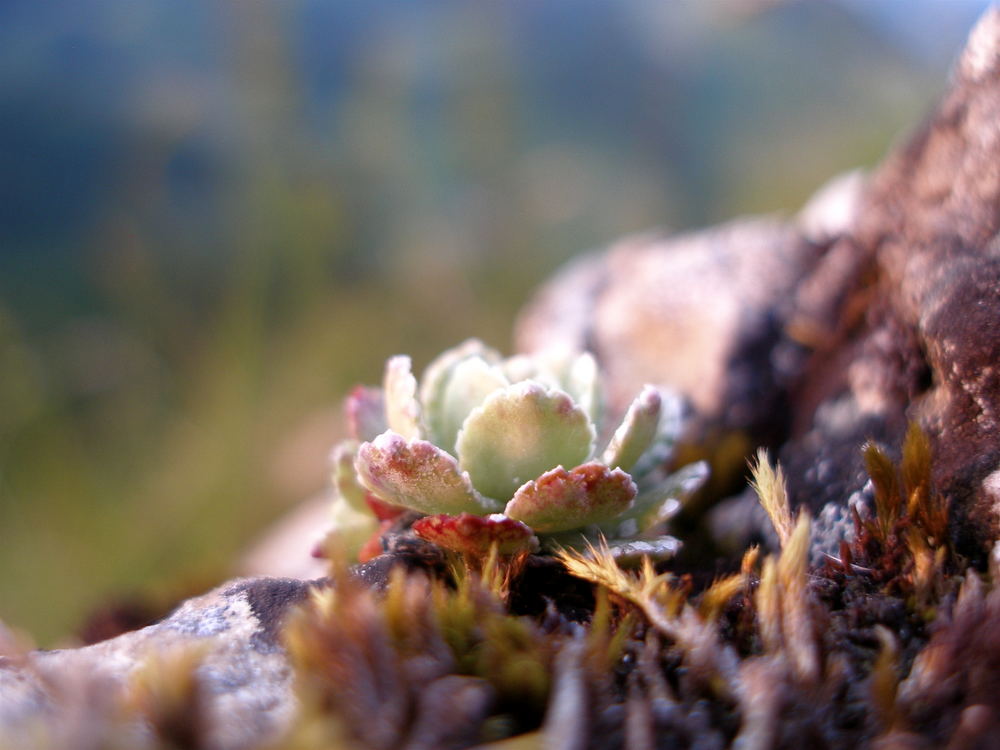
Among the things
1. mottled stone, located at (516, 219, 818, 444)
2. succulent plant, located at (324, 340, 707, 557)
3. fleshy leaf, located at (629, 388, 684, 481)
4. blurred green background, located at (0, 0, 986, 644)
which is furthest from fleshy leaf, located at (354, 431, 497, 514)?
blurred green background, located at (0, 0, 986, 644)

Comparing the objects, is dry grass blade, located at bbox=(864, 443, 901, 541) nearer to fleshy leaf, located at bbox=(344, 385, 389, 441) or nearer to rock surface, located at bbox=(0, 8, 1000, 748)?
rock surface, located at bbox=(0, 8, 1000, 748)

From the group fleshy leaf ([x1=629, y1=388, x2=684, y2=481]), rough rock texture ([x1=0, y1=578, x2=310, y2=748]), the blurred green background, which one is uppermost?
the blurred green background

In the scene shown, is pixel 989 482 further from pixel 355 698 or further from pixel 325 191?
pixel 325 191

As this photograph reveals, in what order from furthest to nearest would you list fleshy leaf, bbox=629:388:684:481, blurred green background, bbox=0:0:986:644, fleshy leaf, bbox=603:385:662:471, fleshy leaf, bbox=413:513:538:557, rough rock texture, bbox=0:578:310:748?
blurred green background, bbox=0:0:986:644, fleshy leaf, bbox=629:388:684:481, fleshy leaf, bbox=603:385:662:471, fleshy leaf, bbox=413:513:538:557, rough rock texture, bbox=0:578:310:748

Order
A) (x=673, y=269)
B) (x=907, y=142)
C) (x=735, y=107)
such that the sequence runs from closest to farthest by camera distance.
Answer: (x=907, y=142), (x=673, y=269), (x=735, y=107)

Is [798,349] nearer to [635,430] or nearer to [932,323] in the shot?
[932,323]

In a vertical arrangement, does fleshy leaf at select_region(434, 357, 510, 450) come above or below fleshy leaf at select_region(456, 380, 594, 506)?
above

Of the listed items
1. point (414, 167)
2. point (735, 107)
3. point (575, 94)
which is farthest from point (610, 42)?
point (414, 167)
